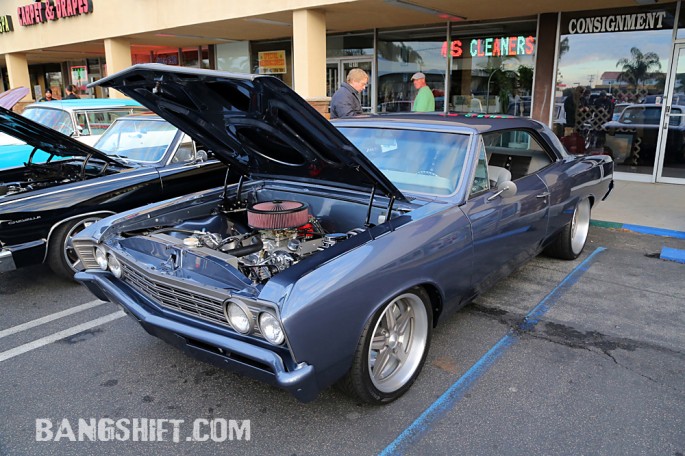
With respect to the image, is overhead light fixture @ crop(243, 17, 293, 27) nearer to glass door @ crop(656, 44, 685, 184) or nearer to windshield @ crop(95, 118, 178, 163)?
windshield @ crop(95, 118, 178, 163)

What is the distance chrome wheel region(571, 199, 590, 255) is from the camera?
5280 mm

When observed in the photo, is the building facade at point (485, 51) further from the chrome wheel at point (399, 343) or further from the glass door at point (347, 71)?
the chrome wheel at point (399, 343)

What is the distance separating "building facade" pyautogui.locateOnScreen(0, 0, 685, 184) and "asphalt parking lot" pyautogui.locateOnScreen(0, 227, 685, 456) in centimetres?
584

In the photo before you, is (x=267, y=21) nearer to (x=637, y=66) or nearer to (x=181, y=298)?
(x=637, y=66)

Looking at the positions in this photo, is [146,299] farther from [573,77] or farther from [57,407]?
[573,77]

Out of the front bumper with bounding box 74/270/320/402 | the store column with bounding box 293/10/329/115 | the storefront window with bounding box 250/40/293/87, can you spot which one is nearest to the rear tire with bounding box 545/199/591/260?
the front bumper with bounding box 74/270/320/402

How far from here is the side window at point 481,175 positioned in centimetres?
353

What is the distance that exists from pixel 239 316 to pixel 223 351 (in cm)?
21

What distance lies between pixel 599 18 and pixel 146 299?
9.18m

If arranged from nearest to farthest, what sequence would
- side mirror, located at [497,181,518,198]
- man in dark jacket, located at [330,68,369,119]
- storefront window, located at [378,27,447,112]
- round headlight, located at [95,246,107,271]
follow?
round headlight, located at [95,246,107,271], side mirror, located at [497,181,518,198], man in dark jacket, located at [330,68,369,119], storefront window, located at [378,27,447,112]

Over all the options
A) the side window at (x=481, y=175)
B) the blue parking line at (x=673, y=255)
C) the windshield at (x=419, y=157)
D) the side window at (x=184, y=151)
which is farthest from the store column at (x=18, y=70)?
the blue parking line at (x=673, y=255)

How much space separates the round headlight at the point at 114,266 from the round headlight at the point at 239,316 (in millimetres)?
1059

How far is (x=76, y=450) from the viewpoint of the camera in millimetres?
2621

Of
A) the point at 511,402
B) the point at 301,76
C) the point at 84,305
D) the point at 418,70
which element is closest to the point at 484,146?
the point at 511,402
